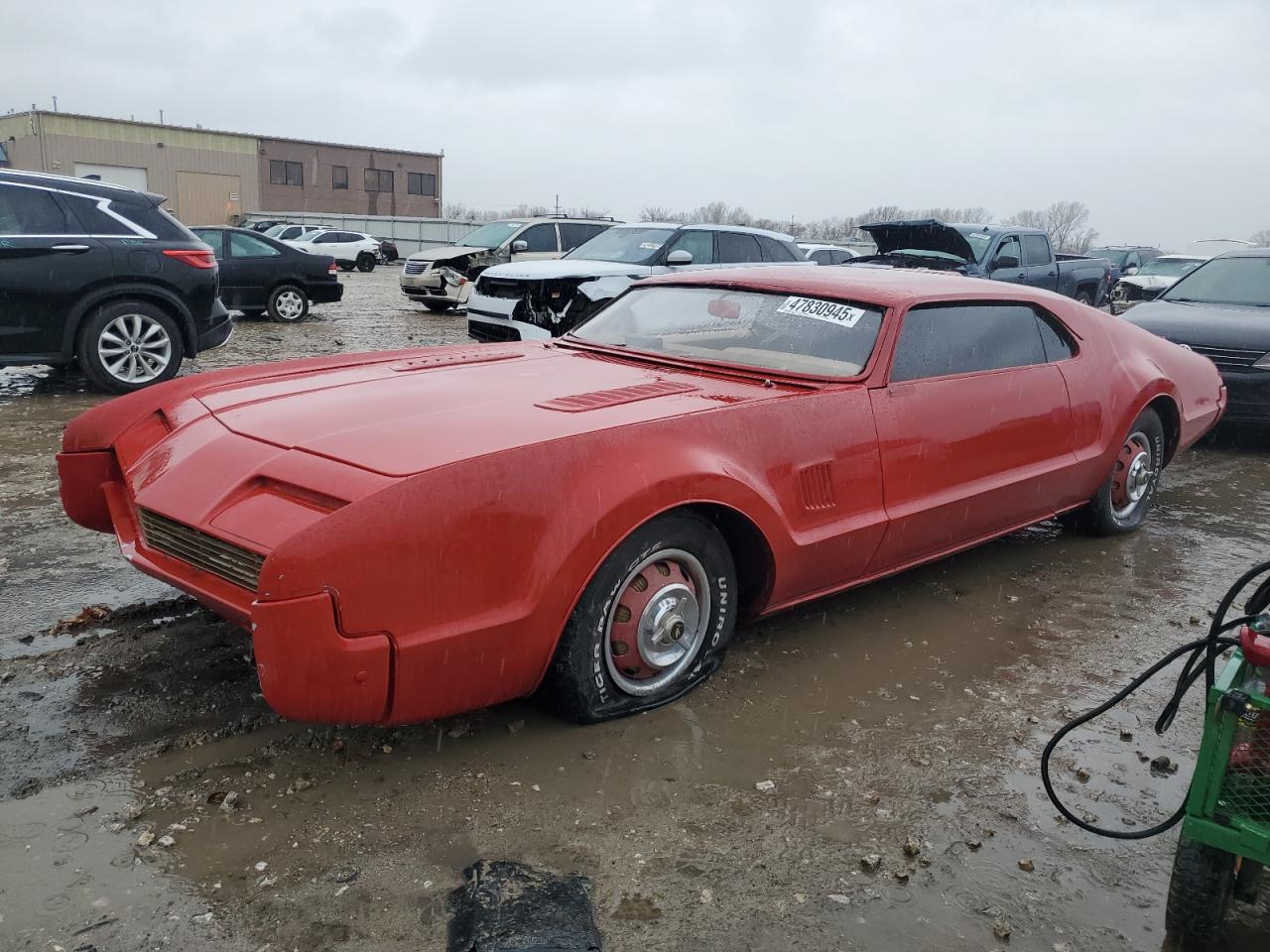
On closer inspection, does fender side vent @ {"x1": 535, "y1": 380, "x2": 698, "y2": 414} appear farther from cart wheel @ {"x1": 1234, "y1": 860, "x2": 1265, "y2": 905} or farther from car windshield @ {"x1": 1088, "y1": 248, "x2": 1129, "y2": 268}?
car windshield @ {"x1": 1088, "y1": 248, "x2": 1129, "y2": 268}

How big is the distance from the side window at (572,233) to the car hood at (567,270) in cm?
485

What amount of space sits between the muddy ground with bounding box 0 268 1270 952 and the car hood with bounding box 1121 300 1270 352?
415 cm

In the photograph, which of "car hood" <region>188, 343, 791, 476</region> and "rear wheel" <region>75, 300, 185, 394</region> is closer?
"car hood" <region>188, 343, 791, 476</region>

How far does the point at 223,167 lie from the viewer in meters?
50.2

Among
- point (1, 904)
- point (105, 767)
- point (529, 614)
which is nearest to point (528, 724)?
point (529, 614)

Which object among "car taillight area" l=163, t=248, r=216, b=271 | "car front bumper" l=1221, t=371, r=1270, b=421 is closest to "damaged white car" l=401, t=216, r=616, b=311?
"car taillight area" l=163, t=248, r=216, b=271

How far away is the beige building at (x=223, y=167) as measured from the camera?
4500cm

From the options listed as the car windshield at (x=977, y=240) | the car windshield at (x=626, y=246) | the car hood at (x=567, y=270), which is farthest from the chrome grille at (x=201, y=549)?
the car windshield at (x=977, y=240)

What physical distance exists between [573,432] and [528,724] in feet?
2.99

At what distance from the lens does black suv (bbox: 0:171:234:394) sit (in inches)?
290

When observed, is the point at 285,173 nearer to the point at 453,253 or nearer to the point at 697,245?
the point at 453,253

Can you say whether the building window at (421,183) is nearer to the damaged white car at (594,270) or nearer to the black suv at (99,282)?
the damaged white car at (594,270)

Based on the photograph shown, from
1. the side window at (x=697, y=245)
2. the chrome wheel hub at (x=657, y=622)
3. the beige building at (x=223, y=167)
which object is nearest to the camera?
the chrome wheel hub at (x=657, y=622)

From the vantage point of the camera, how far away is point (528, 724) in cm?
312
